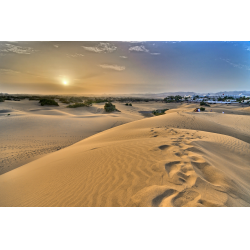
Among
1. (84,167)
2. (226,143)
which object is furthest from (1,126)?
(226,143)

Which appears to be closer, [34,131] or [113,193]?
[113,193]
